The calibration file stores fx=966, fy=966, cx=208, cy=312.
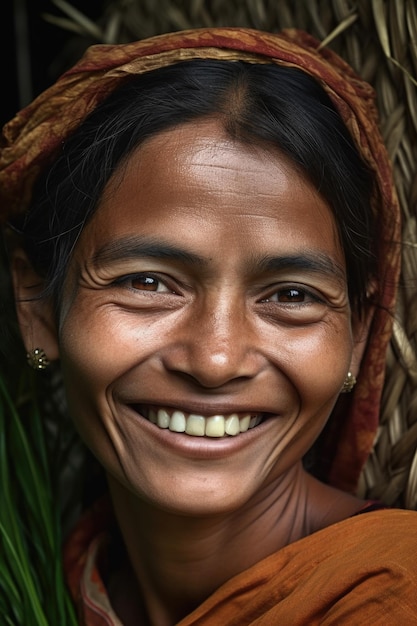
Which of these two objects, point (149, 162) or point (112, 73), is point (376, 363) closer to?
point (149, 162)

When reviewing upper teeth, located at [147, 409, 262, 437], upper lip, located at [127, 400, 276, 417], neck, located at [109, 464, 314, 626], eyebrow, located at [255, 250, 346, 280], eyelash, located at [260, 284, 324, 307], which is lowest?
neck, located at [109, 464, 314, 626]

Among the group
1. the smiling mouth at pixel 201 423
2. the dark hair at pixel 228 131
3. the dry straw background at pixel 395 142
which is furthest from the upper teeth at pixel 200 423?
the dry straw background at pixel 395 142

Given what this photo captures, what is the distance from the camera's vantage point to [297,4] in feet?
6.79

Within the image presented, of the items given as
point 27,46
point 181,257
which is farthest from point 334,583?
point 27,46

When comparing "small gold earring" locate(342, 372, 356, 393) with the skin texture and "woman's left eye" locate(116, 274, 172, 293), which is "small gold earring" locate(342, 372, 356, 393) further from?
"woman's left eye" locate(116, 274, 172, 293)

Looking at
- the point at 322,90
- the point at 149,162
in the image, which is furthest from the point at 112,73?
the point at 322,90

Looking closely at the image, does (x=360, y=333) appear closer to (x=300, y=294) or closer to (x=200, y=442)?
(x=300, y=294)

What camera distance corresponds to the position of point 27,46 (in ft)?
9.68

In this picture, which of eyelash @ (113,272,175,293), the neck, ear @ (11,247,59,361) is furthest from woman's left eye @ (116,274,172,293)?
the neck

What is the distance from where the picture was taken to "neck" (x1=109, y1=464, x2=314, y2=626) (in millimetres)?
1715

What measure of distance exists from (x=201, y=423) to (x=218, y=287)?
0.73 feet

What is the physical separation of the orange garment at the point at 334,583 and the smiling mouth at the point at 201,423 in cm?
22

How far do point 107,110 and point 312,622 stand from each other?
908 mm

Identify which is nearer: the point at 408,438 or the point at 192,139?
the point at 192,139
